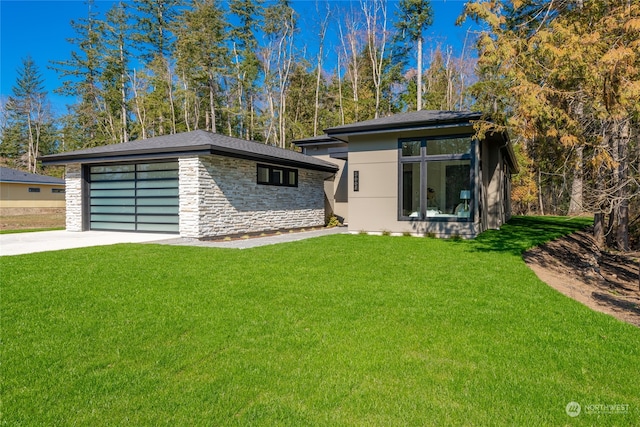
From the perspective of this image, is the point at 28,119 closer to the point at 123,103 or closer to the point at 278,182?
the point at 123,103

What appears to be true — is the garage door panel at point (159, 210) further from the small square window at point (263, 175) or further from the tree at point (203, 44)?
Answer: the tree at point (203, 44)

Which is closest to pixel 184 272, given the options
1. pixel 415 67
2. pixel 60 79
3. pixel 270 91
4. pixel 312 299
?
pixel 312 299

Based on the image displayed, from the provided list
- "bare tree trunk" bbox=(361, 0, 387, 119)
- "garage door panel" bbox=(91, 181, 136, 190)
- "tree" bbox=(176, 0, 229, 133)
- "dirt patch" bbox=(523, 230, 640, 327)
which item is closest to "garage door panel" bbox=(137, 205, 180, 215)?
"garage door panel" bbox=(91, 181, 136, 190)

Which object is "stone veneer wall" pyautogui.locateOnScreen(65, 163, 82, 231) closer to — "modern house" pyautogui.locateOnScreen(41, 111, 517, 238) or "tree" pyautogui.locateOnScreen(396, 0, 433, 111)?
"modern house" pyautogui.locateOnScreen(41, 111, 517, 238)

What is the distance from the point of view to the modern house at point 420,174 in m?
9.63

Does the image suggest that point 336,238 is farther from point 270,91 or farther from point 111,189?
point 270,91

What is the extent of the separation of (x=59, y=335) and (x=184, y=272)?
2358mm

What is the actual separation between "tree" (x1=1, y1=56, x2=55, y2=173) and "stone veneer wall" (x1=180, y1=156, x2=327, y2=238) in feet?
117

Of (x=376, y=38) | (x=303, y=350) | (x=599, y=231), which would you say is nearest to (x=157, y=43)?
(x=376, y=38)

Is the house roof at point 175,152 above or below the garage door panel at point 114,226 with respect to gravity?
above

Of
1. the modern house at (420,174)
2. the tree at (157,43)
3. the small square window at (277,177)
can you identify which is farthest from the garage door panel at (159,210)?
the tree at (157,43)

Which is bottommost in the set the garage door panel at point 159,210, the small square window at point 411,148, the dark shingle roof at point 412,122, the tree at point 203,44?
the garage door panel at point 159,210

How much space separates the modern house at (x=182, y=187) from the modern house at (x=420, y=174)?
2.79 meters

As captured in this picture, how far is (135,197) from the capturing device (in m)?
11.4
